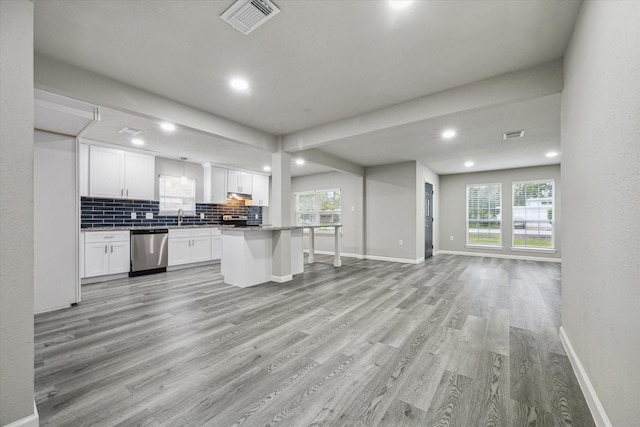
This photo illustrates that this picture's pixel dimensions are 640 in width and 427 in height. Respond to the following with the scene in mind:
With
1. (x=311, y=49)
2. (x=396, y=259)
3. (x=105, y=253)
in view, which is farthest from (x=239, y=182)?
(x=311, y=49)

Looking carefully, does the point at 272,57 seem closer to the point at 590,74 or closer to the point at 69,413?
the point at 590,74

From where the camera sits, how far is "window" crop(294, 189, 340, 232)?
313 inches

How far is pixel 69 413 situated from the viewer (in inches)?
58.6

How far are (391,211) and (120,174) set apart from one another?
6056 mm

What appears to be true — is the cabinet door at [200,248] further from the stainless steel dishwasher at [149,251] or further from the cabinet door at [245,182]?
the cabinet door at [245,182]

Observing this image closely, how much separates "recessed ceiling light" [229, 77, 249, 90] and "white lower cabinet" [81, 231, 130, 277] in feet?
12.7

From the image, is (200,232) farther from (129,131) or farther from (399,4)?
(399,4)

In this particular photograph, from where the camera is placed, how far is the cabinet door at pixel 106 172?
4848 millimetres

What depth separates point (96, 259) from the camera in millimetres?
4609

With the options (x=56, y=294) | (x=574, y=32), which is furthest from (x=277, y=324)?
(x=574, y=32)

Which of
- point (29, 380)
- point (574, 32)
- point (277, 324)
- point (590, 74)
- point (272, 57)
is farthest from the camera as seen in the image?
point (277, 324)

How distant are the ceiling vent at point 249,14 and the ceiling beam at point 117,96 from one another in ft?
5.12

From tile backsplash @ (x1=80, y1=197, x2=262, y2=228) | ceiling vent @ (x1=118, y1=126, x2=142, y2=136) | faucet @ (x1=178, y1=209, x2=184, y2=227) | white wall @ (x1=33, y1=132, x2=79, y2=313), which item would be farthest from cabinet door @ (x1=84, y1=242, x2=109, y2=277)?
ceiling vent @ (x1=118, y1=126, x2=142, y2=136)

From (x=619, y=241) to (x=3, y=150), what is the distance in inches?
116
